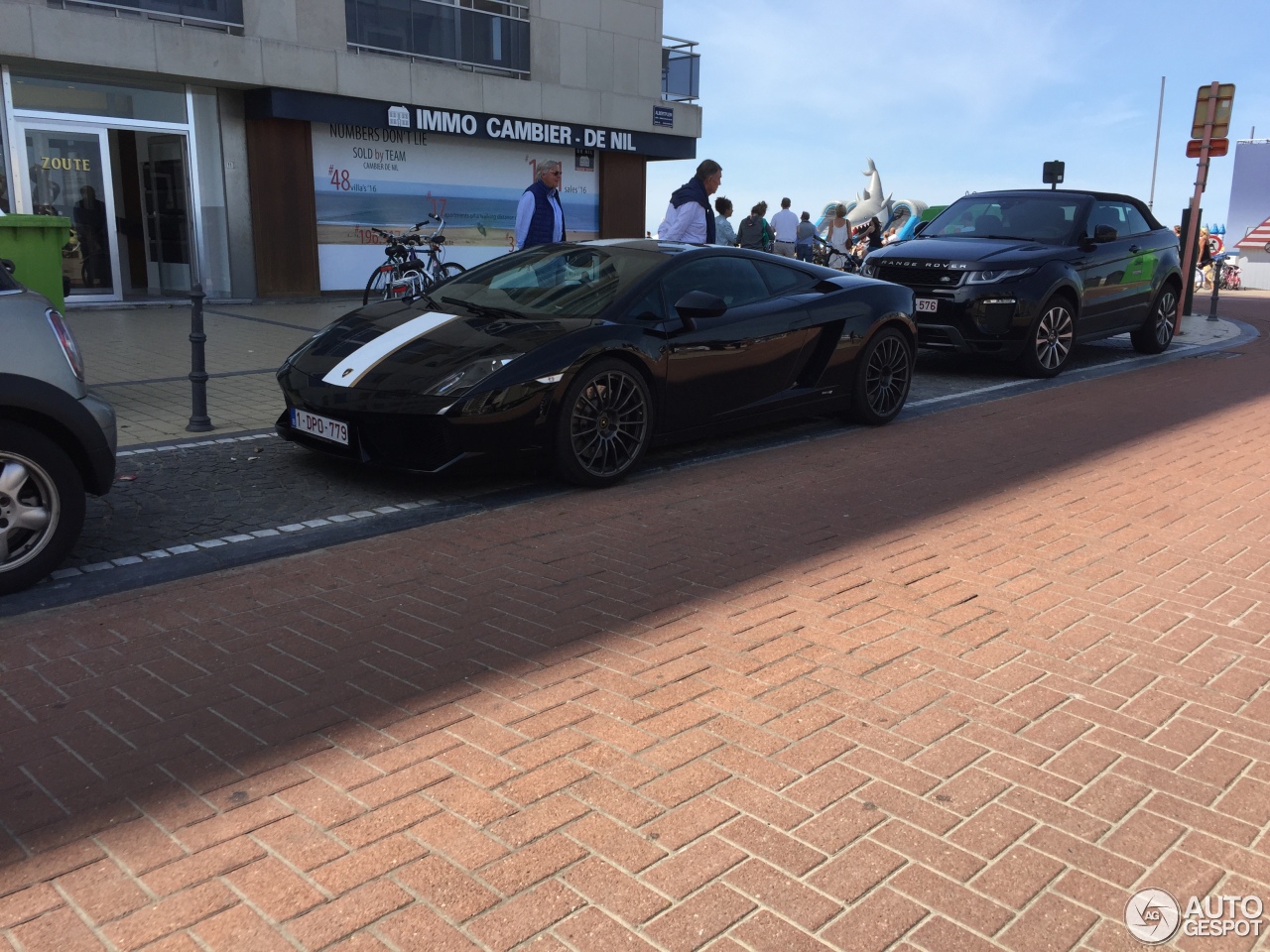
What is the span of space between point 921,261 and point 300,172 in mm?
10934

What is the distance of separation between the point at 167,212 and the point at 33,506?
14.0 m

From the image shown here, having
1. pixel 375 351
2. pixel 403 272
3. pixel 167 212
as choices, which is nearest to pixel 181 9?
pixel 167 212

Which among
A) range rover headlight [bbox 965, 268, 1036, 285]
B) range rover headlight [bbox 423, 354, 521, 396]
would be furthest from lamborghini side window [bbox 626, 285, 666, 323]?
range rover headlight [bbox 965, 268, 1036, 285]

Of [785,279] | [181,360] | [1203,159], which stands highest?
[1203,159]

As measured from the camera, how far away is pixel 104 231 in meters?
16.0

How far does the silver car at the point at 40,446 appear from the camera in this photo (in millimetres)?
4305

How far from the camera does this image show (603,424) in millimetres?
6207

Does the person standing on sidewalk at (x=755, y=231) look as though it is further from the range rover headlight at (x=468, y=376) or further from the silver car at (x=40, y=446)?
the silver car at (x=40, y=446)

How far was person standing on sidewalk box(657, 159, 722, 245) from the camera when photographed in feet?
35.0

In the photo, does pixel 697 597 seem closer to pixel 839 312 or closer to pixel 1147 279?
pixel 839 312

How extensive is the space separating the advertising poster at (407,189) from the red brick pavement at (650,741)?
13.4 metres

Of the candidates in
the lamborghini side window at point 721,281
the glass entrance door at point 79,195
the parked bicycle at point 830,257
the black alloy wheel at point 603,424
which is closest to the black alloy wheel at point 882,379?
the lamborghini side window at point 721,281

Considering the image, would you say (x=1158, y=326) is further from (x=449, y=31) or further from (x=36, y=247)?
(x=449, y=31)

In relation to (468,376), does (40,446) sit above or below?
below
